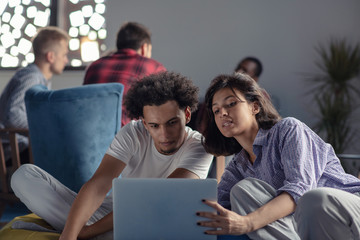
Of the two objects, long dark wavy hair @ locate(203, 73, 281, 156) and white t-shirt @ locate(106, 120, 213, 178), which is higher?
long dark wavy hair @ locate(203, 73, 281, 156)

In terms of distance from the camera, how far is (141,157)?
2.02 meters

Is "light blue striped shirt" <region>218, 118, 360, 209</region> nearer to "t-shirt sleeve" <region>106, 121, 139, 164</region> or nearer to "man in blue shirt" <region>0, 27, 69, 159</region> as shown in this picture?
"t-shirt sleeve" <region>106, 121, 139, 164</region>

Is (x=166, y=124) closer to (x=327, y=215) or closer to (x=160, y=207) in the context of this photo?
(x=160, y=207)

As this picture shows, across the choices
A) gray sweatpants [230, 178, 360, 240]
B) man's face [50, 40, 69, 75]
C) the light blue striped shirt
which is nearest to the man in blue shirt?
man's face [50, 40, 69, 75]

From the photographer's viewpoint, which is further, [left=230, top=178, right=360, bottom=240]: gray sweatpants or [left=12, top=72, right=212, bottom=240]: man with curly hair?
[left=12, top=72, right=212, bottom=240]: man with curly hair

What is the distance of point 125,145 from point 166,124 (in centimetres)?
21

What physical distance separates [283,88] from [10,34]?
10.4ft

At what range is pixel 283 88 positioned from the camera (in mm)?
5227

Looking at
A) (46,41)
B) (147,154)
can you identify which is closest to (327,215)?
(147,154)

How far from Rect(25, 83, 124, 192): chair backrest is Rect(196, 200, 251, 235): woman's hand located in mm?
1140

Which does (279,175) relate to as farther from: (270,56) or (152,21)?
(152,21)

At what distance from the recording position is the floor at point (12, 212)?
3.47 metres

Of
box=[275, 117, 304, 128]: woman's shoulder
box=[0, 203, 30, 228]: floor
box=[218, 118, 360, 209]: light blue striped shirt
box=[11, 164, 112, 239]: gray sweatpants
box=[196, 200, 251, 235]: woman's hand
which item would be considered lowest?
box=[0, 203, 30, 228]: floor

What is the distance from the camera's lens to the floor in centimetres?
347
